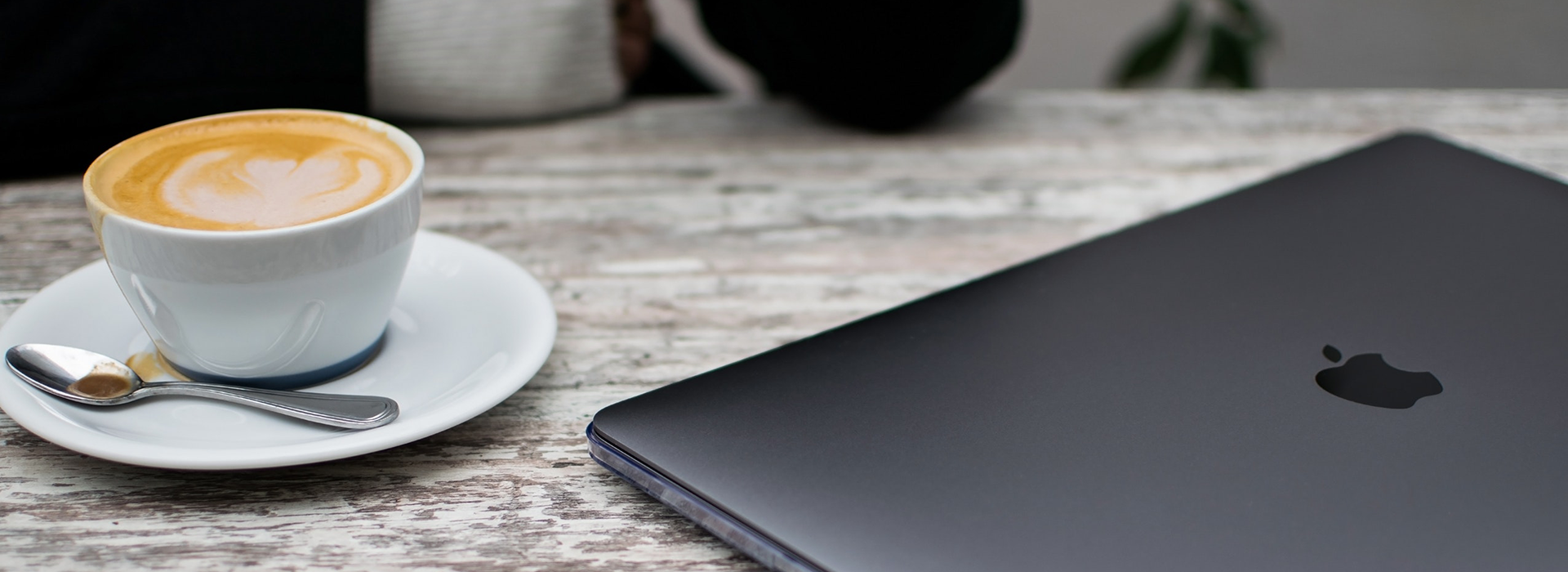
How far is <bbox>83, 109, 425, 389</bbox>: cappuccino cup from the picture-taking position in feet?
1.22

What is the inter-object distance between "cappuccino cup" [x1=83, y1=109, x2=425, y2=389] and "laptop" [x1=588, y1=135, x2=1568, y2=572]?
13cm

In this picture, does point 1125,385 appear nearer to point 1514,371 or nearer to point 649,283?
point 1514,371

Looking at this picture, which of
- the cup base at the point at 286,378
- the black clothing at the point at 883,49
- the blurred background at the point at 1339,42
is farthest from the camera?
the blurred background at the point at 1339,42

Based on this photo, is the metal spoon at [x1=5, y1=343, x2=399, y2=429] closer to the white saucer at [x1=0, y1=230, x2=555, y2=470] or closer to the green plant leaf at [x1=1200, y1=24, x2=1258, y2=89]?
the white saucer at [x1=0, y1=230, x2=555, y2=470]

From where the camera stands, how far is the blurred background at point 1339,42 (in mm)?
1822

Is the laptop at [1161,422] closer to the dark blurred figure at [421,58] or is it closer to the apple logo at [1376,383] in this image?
the apple logo at [1376,383]

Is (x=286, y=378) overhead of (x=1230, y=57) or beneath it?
beneath

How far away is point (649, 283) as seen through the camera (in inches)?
22.7

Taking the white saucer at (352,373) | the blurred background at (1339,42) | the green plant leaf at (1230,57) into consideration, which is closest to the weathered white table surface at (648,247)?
the white saucer at (352,373)

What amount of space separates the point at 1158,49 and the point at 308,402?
57.3 inches

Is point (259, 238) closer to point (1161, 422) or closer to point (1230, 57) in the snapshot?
point (1161, 422)

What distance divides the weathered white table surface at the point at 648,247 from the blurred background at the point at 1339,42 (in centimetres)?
96

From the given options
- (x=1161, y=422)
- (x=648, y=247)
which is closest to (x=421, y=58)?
(x=648, y=247)

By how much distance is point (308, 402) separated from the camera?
0.39 metres
